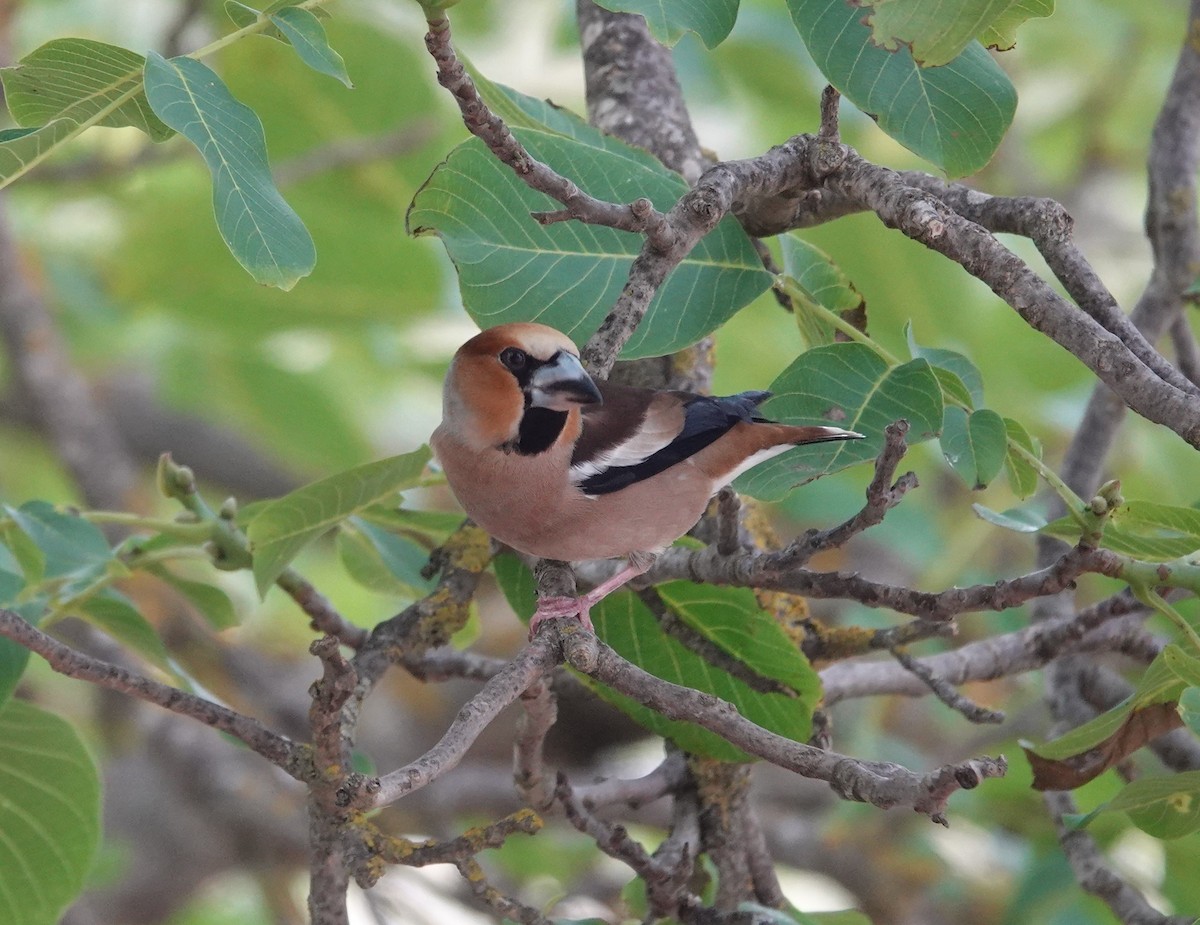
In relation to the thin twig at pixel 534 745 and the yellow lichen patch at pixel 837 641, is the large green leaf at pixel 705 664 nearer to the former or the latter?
the thin twig at pixel 534 745

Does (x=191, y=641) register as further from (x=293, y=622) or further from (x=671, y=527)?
(x=671, y=527)

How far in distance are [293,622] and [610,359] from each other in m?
4.30

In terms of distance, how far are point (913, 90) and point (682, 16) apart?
15.3 inches

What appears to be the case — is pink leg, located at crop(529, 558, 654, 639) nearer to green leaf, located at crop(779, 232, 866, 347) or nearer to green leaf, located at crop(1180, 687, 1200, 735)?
green leaf, located at crop(779, 232, 866, 347)

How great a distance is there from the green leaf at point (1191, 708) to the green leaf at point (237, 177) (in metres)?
1.36

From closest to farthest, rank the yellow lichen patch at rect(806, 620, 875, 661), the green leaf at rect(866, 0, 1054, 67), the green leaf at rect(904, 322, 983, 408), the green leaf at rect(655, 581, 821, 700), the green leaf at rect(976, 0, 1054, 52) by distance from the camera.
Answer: the green leaf at rect(866, 0, 1054, 67)
the green leaf at rect(976, 0, 1054, 52)
the green leaf at rect(904, 322, 983, 408)
the green leaf at rect(655, 581, 821, 700)
the yellow lichen patch at rect(806, 620, 875, 661)

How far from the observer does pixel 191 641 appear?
4758 mm

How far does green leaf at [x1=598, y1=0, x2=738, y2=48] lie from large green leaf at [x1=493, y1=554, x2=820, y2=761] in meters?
1.00

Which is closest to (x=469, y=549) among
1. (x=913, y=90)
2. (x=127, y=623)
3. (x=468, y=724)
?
(x=127, y=623)

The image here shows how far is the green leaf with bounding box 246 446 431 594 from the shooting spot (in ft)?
7.78

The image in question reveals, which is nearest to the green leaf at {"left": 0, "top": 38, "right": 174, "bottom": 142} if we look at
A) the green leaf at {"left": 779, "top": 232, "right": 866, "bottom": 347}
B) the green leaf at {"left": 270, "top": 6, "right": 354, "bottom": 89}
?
the green leaf at {"left": 270, "top": 6, "right": 354, "bottom": 89}

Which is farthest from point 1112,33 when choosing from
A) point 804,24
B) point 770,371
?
point 804,24

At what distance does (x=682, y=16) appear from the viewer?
6.16 feet

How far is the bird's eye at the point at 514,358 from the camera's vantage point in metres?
2.50
